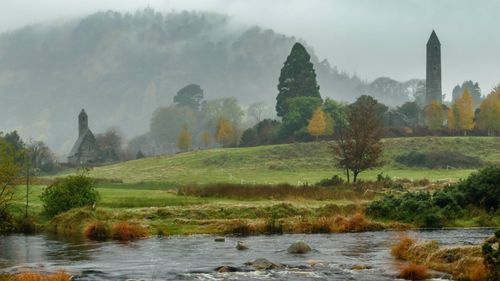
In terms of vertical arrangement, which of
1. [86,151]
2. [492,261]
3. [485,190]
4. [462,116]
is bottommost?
[492,261]

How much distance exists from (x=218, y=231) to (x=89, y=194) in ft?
45.4

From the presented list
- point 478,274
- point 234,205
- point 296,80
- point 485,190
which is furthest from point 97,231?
point 296,80

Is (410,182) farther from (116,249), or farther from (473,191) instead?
(116,249)

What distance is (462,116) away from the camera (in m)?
150

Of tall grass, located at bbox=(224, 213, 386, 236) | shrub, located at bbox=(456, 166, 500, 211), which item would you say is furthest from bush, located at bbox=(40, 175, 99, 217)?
shrub, located at bbox=(456, 166, 500, 211)

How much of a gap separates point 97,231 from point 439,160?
248 feet

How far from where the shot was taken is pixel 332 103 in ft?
511

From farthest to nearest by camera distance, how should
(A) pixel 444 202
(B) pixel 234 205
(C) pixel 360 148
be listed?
(C) pixel 360 148
(B) pixel 234 205
(A) pixel 444 202

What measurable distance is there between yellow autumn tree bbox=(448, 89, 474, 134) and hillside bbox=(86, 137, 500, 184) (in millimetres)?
13540

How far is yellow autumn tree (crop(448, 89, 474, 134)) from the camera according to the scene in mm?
149000

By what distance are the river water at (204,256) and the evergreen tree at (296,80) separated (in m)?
115

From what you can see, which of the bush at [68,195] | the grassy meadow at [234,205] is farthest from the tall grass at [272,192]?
the bush at [68,195]

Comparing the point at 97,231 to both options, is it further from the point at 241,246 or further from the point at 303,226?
the point at 303,226

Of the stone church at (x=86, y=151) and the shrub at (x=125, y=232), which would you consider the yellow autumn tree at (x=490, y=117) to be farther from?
the shrub at (x=125, y=232)
